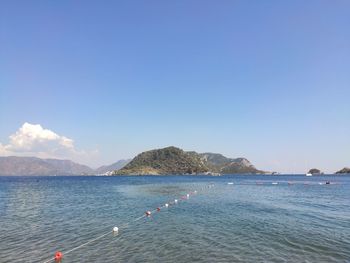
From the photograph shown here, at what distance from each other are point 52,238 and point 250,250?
51.4ft

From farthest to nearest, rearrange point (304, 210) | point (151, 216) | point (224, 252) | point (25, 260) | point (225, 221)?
point (304, 210) → point (151, 216) → point (225, 221) → point (224, 252) → point (25, 260)

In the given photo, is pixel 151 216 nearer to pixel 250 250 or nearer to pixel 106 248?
pixel 106 248

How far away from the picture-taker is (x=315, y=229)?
2830cm

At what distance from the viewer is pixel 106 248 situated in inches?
838

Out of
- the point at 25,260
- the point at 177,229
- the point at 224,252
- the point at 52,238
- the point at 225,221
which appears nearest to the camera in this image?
the point at 25,260

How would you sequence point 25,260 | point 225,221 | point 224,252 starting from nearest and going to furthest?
point 25,260 → point 224,252 → point 225,221

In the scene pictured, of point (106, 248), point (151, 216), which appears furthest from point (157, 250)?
point (151, 216)

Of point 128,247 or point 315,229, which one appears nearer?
point 128,247

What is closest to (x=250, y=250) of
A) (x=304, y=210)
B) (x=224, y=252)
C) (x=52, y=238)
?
(x=224, y=252)

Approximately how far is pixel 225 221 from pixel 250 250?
11221 mm

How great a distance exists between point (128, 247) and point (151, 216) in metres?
14.9

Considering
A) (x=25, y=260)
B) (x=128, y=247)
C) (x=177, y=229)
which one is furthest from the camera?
(x=177, y=229)

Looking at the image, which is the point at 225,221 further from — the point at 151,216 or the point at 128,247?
the point at 128,247

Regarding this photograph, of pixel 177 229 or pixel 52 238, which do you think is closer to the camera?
pixel 52 238
